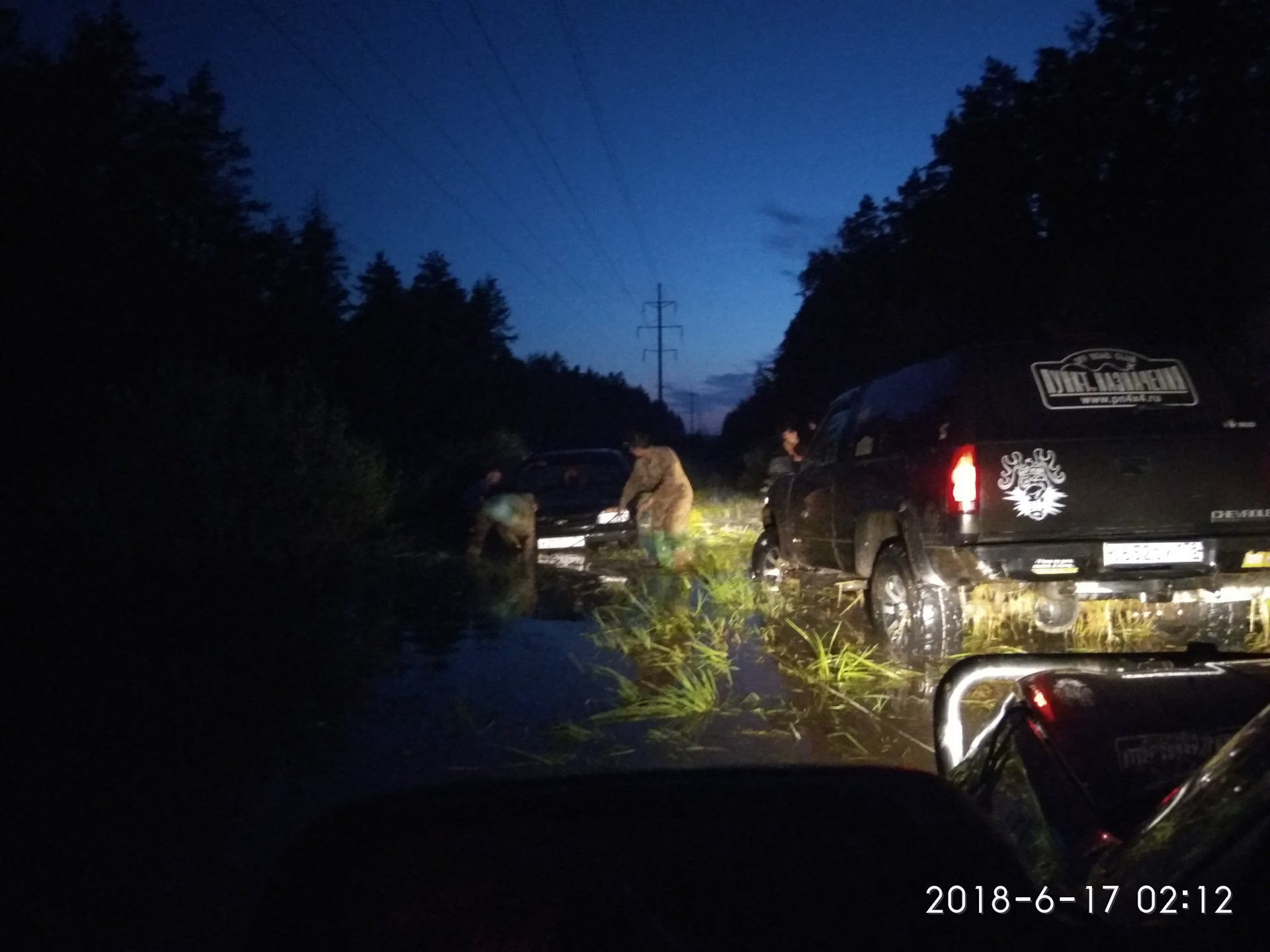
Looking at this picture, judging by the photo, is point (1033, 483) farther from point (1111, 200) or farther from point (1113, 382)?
point (1111, 200)

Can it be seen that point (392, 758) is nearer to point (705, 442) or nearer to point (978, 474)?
point (978, 474)

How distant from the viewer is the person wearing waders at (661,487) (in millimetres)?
14766

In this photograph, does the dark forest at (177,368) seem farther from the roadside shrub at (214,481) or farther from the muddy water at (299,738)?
the muddy water at (299,738)

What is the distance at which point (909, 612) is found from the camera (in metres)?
8.14

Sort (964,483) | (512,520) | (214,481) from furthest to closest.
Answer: (512,520), (214,481), (964,483)

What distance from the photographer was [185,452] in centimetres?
1338

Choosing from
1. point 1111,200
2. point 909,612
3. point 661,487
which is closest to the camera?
point 909,612

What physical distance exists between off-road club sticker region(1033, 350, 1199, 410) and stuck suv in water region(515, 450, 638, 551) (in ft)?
29.8

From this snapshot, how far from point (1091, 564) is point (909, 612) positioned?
1.31 meters

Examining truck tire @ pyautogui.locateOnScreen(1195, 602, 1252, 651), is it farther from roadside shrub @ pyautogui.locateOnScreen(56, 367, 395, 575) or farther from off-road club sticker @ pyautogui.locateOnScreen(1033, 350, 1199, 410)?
roadside shrub @ pyautogui.locateOnScreen(56, 367, 395, 575)

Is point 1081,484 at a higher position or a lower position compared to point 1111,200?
lower

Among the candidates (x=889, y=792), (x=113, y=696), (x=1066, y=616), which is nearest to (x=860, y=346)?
(x=1066, y=616)
